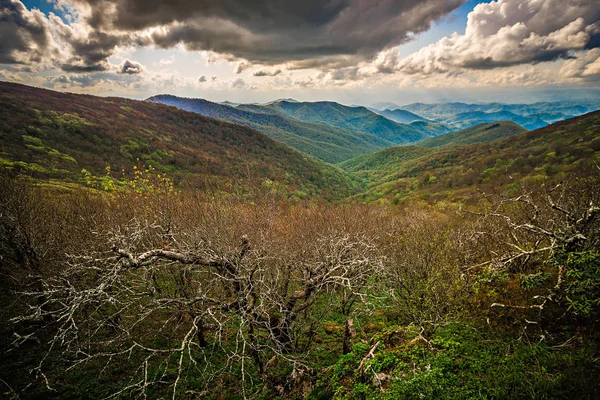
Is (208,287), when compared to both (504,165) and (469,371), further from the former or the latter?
(504,165)

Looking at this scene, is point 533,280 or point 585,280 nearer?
point 585,280

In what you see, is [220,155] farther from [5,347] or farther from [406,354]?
[406,354]

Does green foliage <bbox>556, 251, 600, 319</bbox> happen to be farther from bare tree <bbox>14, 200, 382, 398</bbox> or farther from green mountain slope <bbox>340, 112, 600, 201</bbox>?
green mountain slope <bbox>340, 112, 600, 201</bbox>

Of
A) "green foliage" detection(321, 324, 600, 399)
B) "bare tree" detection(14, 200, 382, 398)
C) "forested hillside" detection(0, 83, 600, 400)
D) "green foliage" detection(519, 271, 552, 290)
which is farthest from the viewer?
"bare tree" detection(14, 200, 382, 398)

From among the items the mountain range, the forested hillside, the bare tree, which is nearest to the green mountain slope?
the mountain range

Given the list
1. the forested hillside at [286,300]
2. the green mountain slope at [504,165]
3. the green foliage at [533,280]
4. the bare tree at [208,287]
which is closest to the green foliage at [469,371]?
the forested hillside at [286,300]

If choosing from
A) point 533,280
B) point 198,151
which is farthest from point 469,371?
point 198,151

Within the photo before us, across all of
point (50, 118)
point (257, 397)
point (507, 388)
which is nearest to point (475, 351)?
point (507, 388)

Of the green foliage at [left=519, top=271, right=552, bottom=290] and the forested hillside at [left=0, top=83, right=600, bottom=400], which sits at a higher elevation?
the green foliage at [left=519, top=271, right=552, bottom=290]
